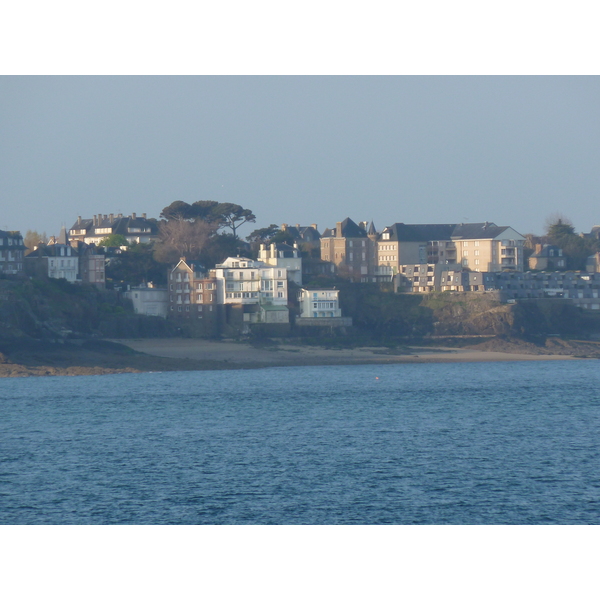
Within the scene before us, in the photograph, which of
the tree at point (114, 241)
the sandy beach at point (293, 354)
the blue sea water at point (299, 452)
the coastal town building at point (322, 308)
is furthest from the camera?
the tree at point (114, 241)

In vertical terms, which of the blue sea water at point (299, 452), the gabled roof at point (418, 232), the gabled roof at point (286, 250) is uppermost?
the gabled roof at point (418, 232)

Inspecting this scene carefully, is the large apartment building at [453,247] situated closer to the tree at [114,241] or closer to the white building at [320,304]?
the white building at [320,304]

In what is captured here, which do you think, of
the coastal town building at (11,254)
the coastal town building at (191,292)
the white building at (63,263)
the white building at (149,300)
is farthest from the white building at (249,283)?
the coastal town building at (11,254)

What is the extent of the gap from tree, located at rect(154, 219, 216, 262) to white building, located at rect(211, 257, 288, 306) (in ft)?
16.6

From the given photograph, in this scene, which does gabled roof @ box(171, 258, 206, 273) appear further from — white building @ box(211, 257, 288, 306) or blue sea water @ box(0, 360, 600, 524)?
blue sea water @ box(0, 360, 600, 524)

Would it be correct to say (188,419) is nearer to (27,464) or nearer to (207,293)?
(27,464)

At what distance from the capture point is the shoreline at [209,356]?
5650cm

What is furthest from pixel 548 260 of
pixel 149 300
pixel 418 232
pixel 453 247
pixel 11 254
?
pixel 11 254

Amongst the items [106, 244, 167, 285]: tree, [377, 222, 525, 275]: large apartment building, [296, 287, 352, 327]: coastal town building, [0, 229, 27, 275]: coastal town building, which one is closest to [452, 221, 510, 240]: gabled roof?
[377, 222, 525, 275]: large apartment building

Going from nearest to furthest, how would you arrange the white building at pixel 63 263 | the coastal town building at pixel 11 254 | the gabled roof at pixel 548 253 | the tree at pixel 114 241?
1. the coastal town building at pixel 11 254
2. the white building at pixel 63 263
3. the tree at pixel 114 241
4. the gabled roof at pixel 548 253

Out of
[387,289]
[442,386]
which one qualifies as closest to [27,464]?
[442,386]

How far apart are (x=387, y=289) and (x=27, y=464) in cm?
5454

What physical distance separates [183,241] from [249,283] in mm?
9776

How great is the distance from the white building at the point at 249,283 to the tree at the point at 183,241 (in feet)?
16.6
